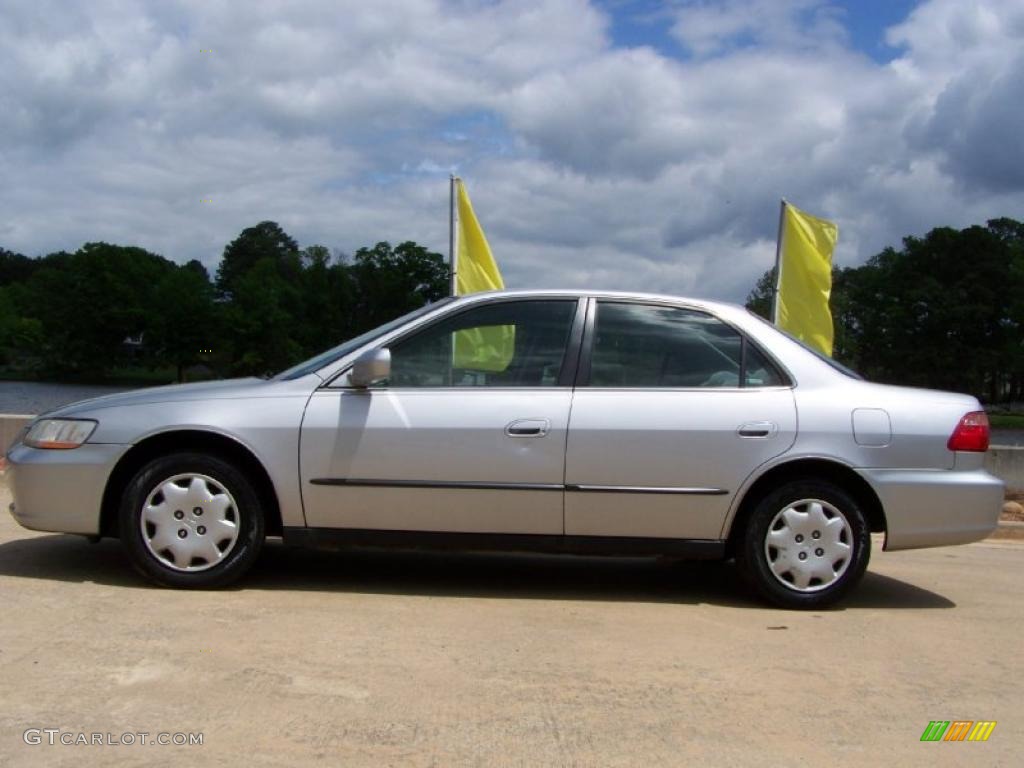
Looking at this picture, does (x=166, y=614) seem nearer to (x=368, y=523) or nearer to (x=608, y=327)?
(x=368, y=523)

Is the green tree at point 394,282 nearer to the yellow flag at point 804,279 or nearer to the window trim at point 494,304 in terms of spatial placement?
the yellow flag at point 804,279

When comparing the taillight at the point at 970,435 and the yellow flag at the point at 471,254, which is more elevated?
the yellow flag at the point at 471,254

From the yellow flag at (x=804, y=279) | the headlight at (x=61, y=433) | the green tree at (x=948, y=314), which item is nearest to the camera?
the headlight at (x=61, y=433)

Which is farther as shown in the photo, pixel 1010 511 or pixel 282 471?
pixel 1010 511

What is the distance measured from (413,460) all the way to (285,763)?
2.13m

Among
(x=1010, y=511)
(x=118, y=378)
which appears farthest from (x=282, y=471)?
(x=118, y=378)

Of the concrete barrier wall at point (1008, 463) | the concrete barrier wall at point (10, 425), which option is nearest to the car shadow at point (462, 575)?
the concrete barrier wall at point (1008, 463)

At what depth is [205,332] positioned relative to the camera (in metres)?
54.5

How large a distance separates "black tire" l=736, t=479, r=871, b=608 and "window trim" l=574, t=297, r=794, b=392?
541 millimetres

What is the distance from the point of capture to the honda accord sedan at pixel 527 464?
511 cm

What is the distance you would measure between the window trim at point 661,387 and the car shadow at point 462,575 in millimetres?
1127

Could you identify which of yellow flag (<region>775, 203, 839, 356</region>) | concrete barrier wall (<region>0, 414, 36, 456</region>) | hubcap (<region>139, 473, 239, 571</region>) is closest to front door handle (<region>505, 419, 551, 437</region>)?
hubcap (<region>139, 473, 239, 571</region>)

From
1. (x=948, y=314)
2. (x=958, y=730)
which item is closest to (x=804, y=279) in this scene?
(x=958, y=730)

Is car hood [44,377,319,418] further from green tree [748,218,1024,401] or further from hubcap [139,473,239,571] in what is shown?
green tree [748,218,1024,401]
